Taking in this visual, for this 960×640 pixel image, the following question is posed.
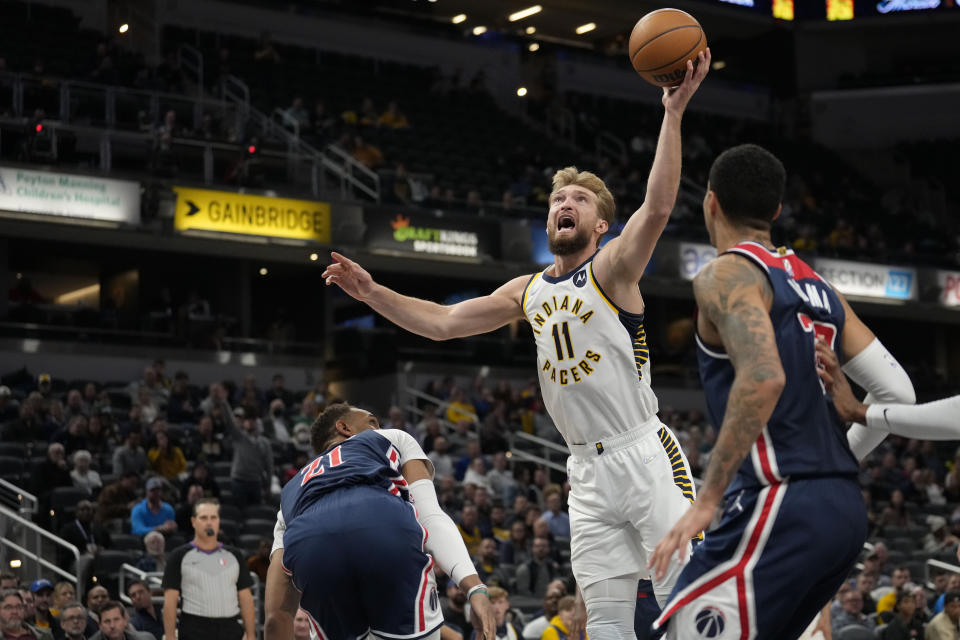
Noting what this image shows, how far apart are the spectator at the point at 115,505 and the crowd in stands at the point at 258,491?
0.6 inches

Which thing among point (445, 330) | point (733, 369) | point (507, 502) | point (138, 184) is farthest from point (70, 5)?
point (733, 369)

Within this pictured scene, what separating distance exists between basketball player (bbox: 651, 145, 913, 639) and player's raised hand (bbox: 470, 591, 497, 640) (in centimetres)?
111

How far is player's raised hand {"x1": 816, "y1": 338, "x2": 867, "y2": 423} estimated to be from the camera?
14.1ft

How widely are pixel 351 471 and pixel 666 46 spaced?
231 centimetres

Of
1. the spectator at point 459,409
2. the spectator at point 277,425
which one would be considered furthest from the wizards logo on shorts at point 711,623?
the spectator at point 459,409

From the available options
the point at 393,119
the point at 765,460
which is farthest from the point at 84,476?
the point at 393,119

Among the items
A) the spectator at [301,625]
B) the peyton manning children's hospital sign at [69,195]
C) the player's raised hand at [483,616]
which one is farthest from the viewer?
the peyton manning children's hospital sign at [69,195]

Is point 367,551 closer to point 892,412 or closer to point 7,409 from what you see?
point 892,412

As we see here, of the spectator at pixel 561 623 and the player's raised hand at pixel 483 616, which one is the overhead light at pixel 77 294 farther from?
the player's raised hand at pixel 483 616

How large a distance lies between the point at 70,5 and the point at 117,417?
1361 centimetres

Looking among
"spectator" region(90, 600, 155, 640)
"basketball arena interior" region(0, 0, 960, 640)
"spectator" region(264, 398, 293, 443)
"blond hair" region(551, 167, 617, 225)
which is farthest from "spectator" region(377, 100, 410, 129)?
"blond hair" region(551, 167, 617, 225)

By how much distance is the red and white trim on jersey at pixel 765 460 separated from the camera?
13.8ft

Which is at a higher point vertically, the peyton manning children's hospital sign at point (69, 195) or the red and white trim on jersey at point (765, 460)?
the peyton manning children's hospital sign at point (69, 195)

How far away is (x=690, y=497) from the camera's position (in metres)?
5.94
